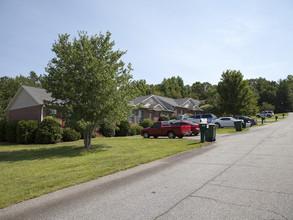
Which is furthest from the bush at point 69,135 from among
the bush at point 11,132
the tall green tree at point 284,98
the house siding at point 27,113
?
the tall green tree at point 284,98

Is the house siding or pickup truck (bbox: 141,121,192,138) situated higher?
the house siding

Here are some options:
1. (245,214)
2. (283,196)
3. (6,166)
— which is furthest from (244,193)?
(6,166)

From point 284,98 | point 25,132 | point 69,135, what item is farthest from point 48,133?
point 284,98

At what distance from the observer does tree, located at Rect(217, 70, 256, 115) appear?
123 feet

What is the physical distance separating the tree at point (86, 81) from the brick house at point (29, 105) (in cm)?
973

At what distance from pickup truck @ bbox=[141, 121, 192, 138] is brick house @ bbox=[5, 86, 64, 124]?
9.88 metres

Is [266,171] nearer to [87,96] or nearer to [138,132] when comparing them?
[87,96]

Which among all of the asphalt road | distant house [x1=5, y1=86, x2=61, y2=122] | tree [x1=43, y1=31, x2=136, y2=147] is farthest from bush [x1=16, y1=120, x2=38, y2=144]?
the asphalt road

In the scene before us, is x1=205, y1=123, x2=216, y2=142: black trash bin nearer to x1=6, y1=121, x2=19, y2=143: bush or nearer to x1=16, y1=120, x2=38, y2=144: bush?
x1=16, y1=120, x2=38, y2=144: bush

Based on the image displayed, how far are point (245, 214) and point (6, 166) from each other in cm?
921

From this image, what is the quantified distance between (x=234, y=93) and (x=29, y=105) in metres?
31.8

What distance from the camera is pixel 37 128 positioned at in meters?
18.8

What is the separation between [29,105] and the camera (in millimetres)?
23359

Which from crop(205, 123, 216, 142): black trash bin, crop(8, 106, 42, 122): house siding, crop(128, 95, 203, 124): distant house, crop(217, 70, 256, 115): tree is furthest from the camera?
crop(217, 70, 256, 115): tree
